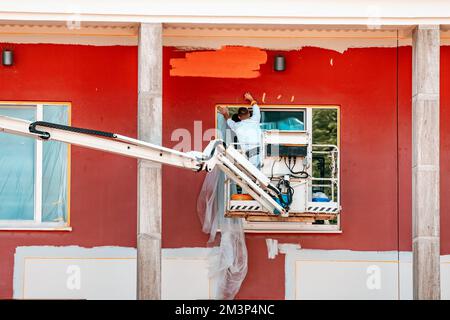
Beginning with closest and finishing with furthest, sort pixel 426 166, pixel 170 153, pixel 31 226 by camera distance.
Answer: pixel 170 153
pixel 426 166
pixel 31 226

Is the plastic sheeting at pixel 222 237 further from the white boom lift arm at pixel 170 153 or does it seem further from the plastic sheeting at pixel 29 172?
the plastic sheeting at pixel 29 172

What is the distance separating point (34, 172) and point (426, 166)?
20.0 ft

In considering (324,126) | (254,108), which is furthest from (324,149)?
(254,108)

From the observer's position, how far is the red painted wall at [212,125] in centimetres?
2872

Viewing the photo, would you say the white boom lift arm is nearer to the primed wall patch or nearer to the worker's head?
the worker's head

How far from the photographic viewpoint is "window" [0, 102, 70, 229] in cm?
2878

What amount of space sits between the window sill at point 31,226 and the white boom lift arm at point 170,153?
2.34m

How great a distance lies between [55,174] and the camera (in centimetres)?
2886

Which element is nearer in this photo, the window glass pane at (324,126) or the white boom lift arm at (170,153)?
the white boom lift arm at (170,153)

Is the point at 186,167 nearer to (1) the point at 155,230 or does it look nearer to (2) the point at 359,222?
(1) the point at 155,230

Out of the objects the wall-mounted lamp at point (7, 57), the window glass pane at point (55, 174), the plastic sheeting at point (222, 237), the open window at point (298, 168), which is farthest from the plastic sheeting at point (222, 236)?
the wall-mounted lamp at point (7, 57)

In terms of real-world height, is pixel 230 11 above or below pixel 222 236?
above

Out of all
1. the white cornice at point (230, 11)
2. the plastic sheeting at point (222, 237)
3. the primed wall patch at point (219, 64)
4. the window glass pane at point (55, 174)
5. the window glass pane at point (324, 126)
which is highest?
the white cornice at point (230, 11)

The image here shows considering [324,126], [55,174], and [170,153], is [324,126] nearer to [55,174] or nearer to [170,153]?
[170,153]
